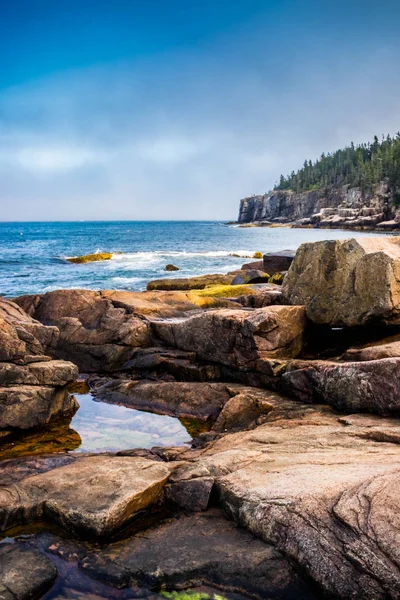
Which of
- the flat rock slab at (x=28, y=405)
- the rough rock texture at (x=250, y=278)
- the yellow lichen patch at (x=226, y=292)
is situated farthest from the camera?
the rough rock texture at (x=250, y=278)

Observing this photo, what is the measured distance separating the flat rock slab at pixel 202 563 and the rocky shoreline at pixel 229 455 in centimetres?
2

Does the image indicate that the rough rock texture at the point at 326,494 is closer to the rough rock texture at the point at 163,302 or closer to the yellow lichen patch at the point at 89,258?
the rough rock texture at the point at 163,302

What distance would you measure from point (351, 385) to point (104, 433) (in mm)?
6048

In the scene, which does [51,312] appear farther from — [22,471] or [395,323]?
[395,323]

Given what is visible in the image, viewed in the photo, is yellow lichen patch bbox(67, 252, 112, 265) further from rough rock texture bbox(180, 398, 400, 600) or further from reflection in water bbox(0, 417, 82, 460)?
rough rock texture bbox(180, 398, 400, 600)

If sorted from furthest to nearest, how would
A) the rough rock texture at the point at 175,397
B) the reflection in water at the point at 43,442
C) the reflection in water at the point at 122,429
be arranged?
the rough rock texture at the point at 175,397, the reflection in water at the point at 122,429, the reflection in water at the point at 43,442

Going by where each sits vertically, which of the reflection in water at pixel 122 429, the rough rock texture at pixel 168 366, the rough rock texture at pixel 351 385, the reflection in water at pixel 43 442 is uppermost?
the rough rock texture at pixel 351 385

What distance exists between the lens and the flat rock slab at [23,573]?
18.8 ft

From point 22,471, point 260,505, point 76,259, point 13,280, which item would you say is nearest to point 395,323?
point 260,505

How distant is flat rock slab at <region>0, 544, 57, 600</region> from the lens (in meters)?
5.74

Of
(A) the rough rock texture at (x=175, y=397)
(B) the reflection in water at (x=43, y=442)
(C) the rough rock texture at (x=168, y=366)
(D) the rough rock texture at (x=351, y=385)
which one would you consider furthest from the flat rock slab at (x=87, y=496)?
(C) the rough rock texture at (x=168, y=366)

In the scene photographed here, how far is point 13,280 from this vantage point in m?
41.6

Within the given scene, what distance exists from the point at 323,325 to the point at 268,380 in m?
2.75

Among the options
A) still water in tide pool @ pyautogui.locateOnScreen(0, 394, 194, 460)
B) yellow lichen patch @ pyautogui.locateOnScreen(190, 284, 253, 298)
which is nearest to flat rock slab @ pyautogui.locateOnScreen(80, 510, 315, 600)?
still water in tide pool @ pyautogui.locateOnScreen(0, 394, 194, 460)
